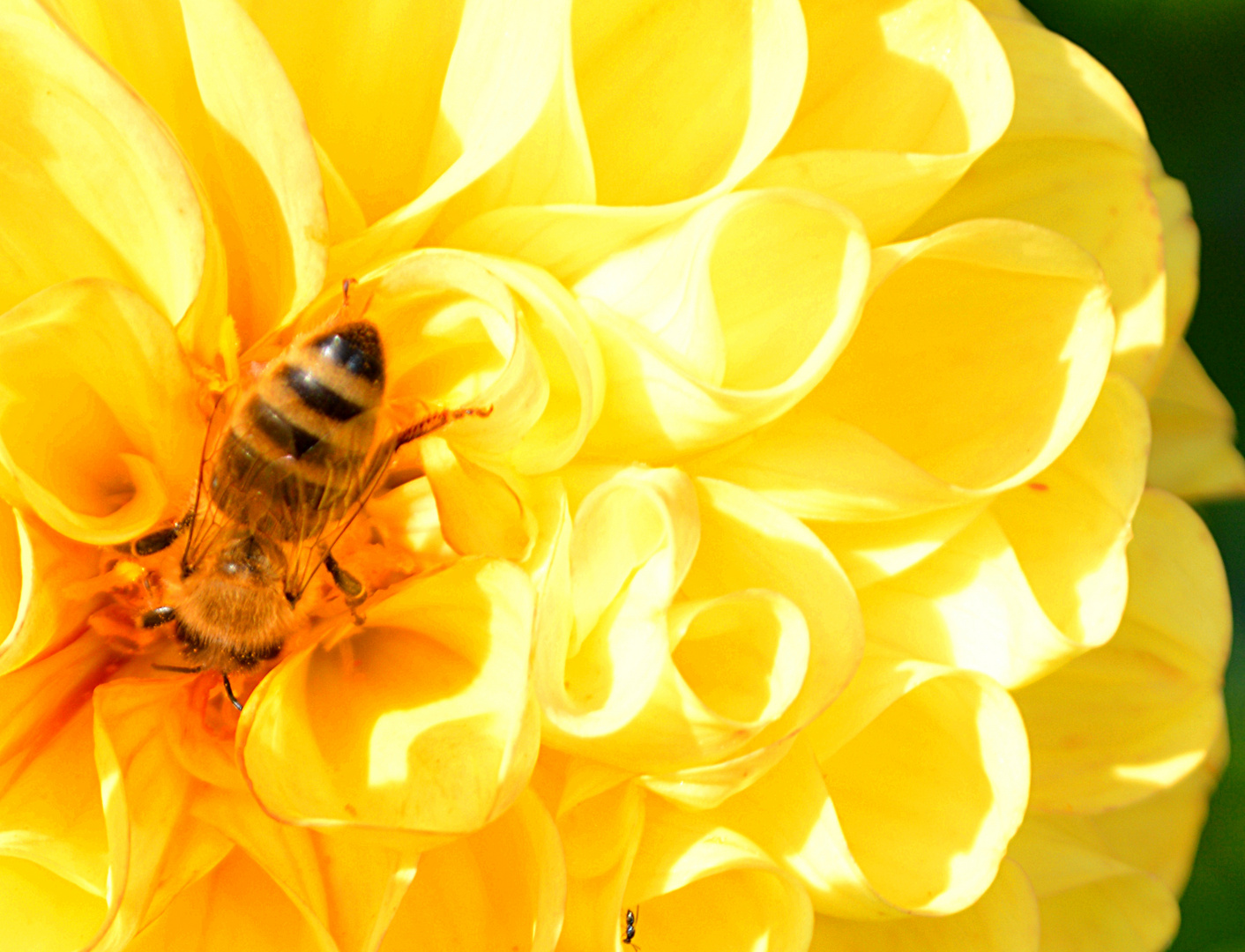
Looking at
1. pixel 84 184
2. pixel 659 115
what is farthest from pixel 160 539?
pixel 659 115

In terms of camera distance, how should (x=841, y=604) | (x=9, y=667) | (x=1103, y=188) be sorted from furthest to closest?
1. (x=1103, y=188)
2. (x=841, y=604)
3. (x=9, y=667)

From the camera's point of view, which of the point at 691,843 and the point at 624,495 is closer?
the point at 624,495

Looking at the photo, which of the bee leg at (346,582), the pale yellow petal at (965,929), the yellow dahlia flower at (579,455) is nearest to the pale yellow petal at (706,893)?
the yellow dahlia flower at (579,455)


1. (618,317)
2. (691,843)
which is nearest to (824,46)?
(618,317)

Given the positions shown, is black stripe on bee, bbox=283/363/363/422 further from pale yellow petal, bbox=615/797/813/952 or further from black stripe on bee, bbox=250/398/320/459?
pale yellow petal, bbox=615/797/813/952

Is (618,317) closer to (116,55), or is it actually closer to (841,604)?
(841,604)

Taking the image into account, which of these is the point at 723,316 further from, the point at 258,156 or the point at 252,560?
the point at 252,560

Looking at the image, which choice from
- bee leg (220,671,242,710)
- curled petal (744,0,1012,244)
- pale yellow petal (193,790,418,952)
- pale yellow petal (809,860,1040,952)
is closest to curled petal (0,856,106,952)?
pale yellow petal (193,790,418,952)
